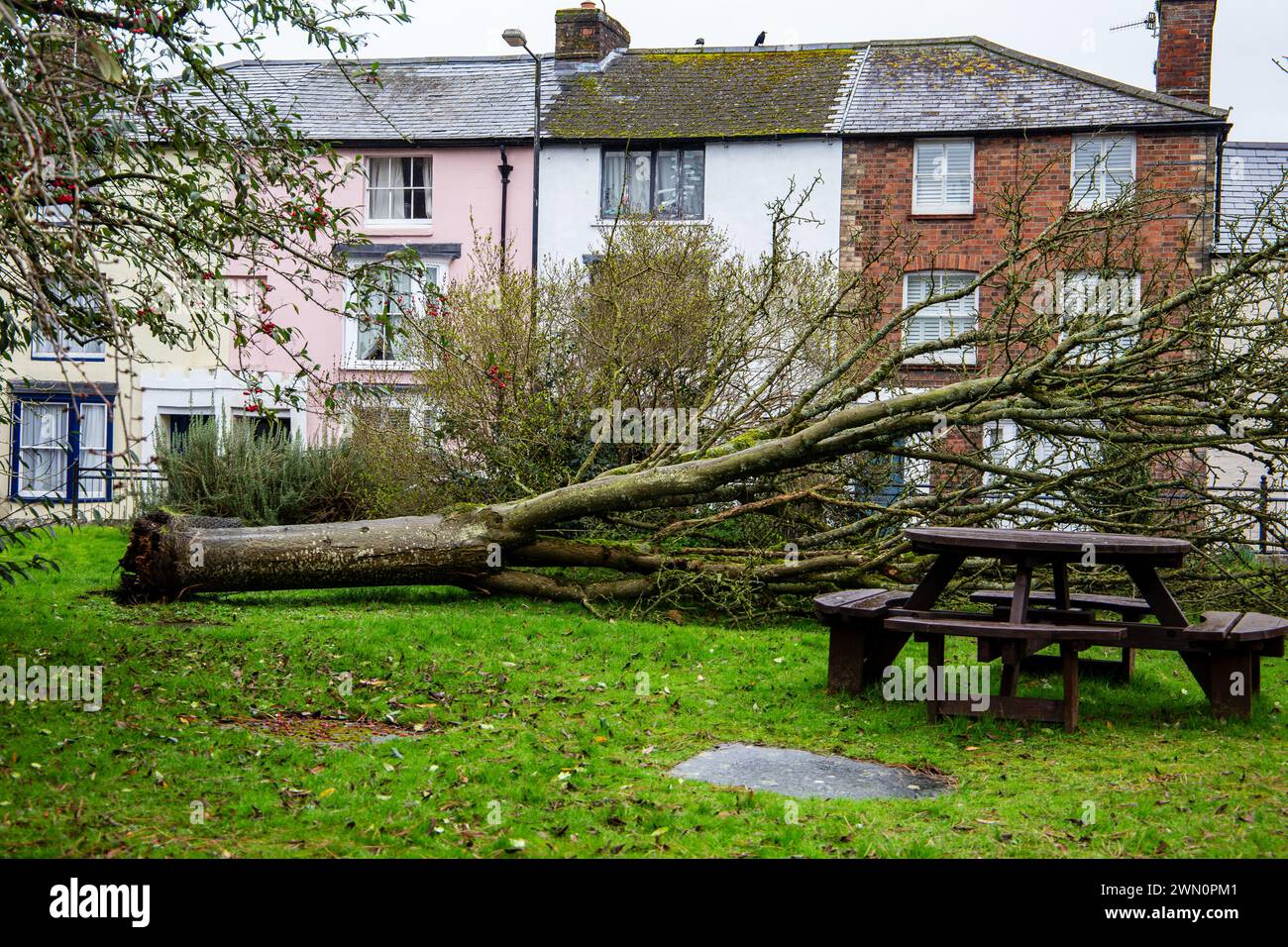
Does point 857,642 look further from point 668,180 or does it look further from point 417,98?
point 417,98

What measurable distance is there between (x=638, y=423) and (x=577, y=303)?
2.36 metres

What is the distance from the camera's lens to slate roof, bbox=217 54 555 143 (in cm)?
2430

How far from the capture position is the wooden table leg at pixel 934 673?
748 cm

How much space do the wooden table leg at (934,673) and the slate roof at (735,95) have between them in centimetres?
1645

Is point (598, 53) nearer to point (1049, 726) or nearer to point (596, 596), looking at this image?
point (596, 596)

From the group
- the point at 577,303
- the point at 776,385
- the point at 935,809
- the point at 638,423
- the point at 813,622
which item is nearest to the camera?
the point at 935,809

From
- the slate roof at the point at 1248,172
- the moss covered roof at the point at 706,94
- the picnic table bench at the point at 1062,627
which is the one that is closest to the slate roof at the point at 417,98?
the moss covered roof at the point at 706,94

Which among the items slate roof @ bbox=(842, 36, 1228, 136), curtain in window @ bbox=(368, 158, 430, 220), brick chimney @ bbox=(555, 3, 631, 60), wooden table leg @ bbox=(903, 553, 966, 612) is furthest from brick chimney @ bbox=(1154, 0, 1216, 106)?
wooden table leg @ bbox=(903, 553, 966, 612)

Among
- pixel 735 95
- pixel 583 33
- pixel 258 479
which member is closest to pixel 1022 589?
pixel 258 479

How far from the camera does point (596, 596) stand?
11.8m

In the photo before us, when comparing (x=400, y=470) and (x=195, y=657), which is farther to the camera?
(x=400, y=470)

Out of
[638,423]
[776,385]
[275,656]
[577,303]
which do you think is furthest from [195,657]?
[776,385]

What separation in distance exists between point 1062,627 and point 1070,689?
0.39 metres
